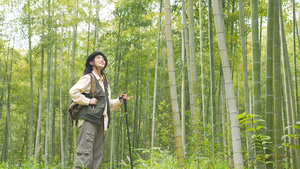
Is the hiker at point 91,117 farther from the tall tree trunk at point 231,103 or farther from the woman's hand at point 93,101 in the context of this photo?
the tall tree trunk at point 231,103

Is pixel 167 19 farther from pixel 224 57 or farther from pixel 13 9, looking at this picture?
pixel 13 9

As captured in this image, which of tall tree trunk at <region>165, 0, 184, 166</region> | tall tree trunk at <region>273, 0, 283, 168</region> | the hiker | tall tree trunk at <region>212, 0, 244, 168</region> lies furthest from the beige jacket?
tall tree trunk at <region>273, 0, 283, 168</region>

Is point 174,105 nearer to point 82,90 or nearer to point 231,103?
point 231,103

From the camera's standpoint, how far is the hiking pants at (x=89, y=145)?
8.14 ft

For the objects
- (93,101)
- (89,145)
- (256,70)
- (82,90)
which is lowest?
(89,145)

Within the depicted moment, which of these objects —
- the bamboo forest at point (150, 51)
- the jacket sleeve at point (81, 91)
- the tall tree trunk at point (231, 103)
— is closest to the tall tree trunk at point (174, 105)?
the bamboo forest at point (150, 51)

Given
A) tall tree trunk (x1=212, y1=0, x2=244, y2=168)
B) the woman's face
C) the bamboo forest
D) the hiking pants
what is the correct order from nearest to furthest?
1. tall tree trunk (x1=212, y1=0, x2=244, y2=168)
2. the hiking pants
3. the woman's face
4. the bamboo forest

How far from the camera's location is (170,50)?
2865 millimetres

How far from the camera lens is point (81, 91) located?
2623mm

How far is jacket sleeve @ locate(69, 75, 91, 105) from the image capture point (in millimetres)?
2555

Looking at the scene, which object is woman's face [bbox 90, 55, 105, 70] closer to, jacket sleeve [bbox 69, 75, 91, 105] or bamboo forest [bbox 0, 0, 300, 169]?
jacket sleeve [bbox 69, 75, 91, 105]

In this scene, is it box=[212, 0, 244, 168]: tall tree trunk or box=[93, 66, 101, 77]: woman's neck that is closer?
box=[212, 0, 244, 168]: tall tree trunk

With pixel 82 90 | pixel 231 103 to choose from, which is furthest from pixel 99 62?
pixel 231 103

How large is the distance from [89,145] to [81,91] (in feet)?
1.56
